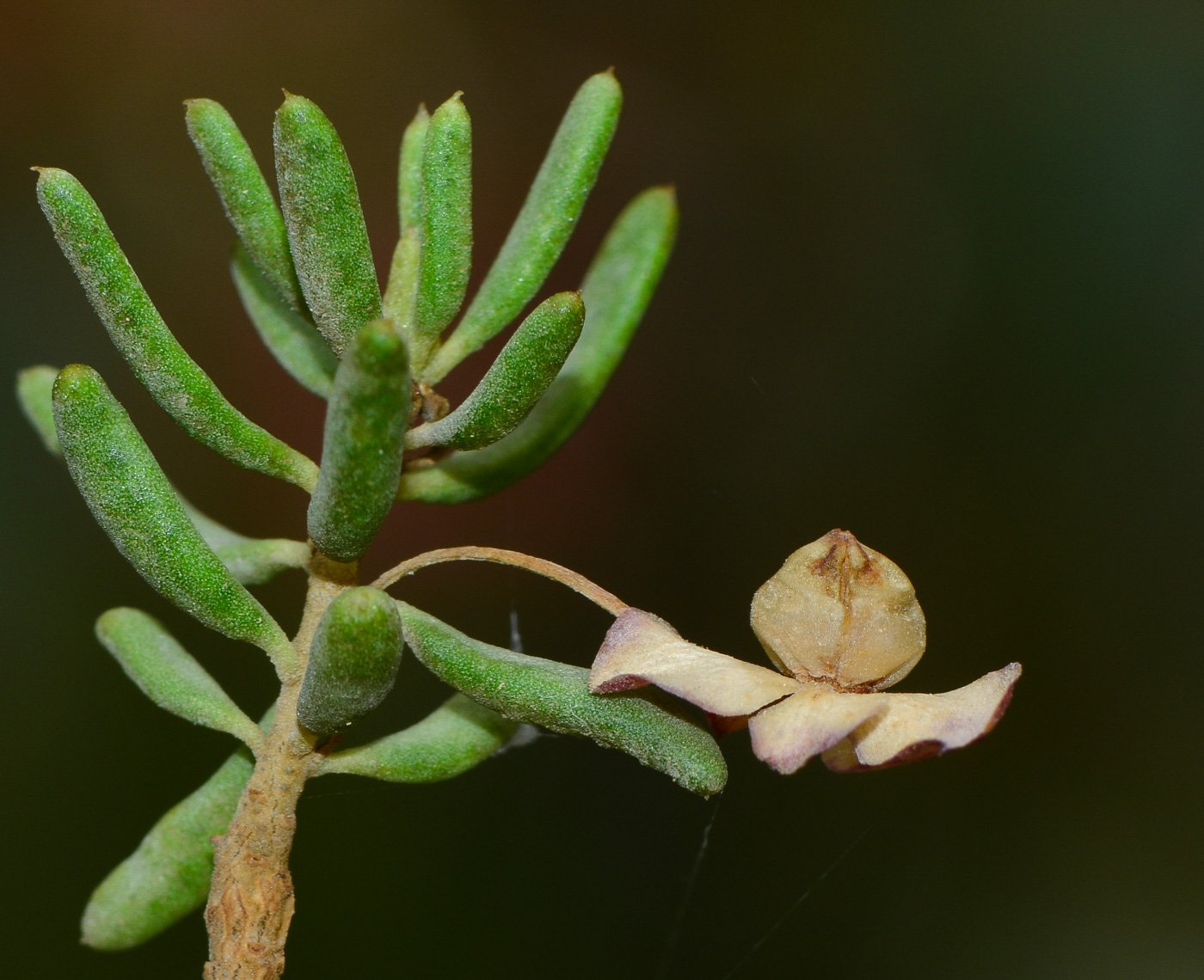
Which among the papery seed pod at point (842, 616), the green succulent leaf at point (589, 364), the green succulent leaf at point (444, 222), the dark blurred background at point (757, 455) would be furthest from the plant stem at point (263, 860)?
the dark blurred background at point (757, 455)

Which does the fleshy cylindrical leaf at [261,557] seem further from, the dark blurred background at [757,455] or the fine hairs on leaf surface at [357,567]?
the dark blurred background at [757,455]

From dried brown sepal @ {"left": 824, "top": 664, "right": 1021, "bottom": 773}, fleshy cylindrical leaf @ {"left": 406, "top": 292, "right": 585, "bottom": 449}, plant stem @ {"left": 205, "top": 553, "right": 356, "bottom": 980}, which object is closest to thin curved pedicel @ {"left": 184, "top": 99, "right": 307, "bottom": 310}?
fleshy cylindrical leaf @ {"left": 406, "top": 292, "right": 585, "bottom": 449}

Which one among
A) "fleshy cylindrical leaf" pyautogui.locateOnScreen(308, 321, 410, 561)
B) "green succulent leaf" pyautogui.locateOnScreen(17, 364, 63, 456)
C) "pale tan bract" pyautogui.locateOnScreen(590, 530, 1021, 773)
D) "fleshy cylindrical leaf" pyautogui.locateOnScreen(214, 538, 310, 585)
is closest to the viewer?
"fleshy cylindrical leaf" pyautogui.locateOnScreen(308, 321, 410, 561)

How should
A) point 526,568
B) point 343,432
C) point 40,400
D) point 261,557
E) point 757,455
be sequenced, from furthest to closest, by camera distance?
point 757,455, point 40,400, point 261,557, point 526,568, point 343,432

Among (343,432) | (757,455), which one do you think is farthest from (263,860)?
(757,455)

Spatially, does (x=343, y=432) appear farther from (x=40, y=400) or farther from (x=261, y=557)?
(x=40, y=400)

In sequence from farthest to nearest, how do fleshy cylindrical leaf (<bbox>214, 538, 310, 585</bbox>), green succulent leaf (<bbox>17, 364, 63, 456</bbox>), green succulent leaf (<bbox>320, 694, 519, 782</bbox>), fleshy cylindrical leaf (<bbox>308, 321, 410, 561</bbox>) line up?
1. green succulent leaf (<bbox>17, 364, 63, 456</bbox>)
2. fleshy cylindrical leaf (<bbox>214, 538, 310, 585</bbox>)
3. green succulent leaf (<bbox>320, 694, 519, 782</bbox>)
4. fleshy cylindrical leaf (<bbox>308, 321, 410, 561</bbox>)

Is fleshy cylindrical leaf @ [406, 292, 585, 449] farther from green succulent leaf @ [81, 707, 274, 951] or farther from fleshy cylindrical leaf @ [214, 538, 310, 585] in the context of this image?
green succulent leaf @ [81, 707, 274, 951]

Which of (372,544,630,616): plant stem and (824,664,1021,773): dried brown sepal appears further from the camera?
(372,544,630,616): plant stem
